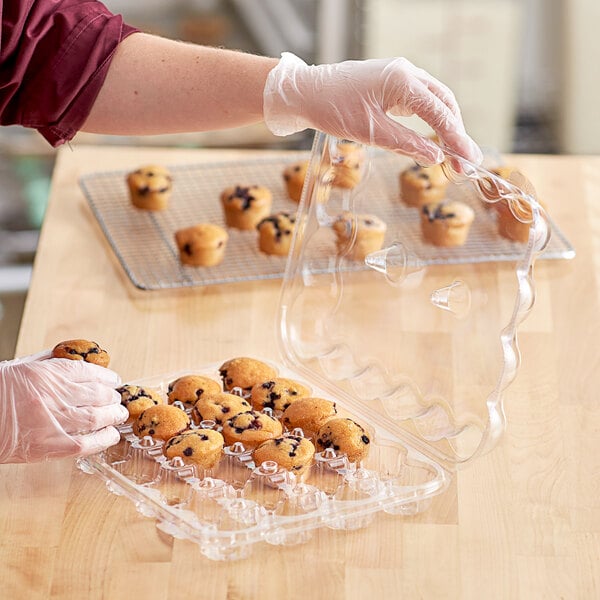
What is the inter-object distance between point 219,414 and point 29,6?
71 centimetres

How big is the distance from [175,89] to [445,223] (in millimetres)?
552

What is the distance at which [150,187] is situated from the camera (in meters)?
2.20

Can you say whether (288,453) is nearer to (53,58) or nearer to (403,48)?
(53,58)

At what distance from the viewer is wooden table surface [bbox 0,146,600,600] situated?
139 centimetres

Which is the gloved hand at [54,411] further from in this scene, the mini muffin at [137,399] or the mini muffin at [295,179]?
the mini muffin at [295,179]

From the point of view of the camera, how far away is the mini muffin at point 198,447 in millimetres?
1510

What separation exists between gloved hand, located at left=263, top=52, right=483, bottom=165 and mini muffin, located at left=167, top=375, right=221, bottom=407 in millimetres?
421

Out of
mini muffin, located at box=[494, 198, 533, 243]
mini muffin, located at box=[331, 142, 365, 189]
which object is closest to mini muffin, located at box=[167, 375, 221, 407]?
mini muffin, located at box=[331, 142, 365, 189]

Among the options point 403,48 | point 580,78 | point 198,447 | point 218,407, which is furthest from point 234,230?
point 580,78

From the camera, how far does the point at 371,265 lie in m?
1.74

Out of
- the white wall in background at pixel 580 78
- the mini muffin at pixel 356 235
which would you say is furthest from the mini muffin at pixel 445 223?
the white wall in background at pixel 580 78

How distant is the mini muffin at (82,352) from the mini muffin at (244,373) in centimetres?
18

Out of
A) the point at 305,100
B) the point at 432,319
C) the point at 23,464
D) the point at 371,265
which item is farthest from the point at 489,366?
the point at 23,464

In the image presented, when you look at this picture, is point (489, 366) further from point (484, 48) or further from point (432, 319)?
point (484, 48)
